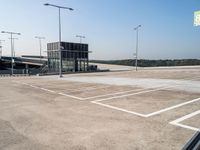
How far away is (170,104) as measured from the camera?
7.72 m

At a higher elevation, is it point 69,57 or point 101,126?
point 69,57

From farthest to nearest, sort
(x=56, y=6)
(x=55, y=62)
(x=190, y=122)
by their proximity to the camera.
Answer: (x=55, y=62) → (x=56, y=6) → (x=190, y=122)

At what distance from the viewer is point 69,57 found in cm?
4025

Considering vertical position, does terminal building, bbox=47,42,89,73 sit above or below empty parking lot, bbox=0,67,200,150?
above

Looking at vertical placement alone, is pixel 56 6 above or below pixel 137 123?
above

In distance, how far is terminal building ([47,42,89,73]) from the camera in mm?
39737

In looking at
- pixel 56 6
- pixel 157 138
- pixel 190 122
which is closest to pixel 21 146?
pixel 157 138

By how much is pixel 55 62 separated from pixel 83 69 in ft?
22.1

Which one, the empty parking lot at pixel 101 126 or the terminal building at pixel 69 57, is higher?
the terminal building at pixel 69 57

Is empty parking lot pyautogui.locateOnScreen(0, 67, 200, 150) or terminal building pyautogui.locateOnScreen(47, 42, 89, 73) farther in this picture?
terminal building pyautogui.locateOnScreen(47, 42, 89, 73)

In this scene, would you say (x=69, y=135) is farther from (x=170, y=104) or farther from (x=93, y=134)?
(x=170, y=104)

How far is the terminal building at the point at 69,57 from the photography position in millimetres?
39737

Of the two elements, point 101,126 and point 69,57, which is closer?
point 101,126

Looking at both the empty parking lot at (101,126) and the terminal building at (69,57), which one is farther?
the terminal building at (69,57)
